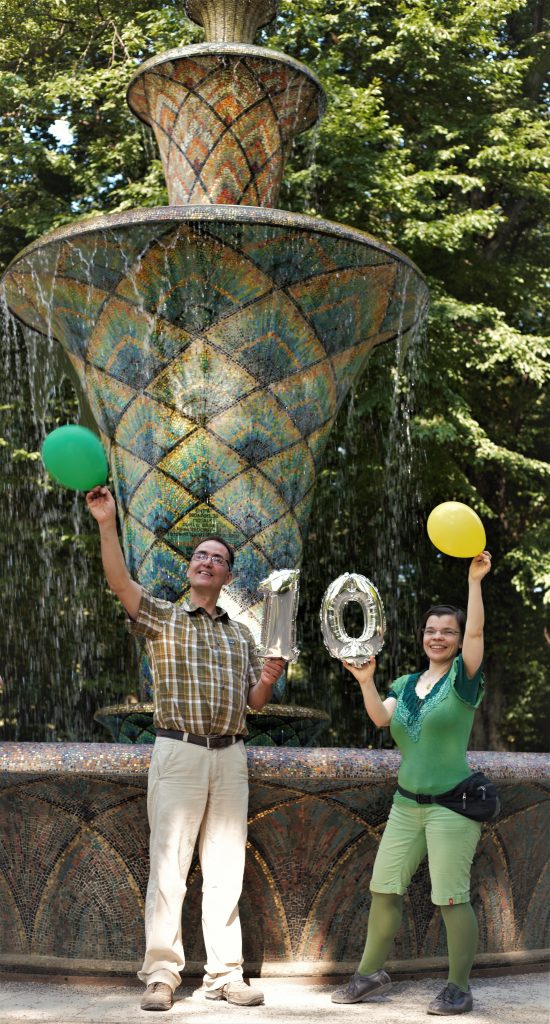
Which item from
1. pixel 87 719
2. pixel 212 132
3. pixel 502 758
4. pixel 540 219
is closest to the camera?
pixel 502 758

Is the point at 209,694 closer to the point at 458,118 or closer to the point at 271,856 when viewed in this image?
the point at 271,856

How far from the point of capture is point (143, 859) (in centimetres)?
418

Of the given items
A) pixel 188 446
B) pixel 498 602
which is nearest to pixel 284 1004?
pixel 188 446

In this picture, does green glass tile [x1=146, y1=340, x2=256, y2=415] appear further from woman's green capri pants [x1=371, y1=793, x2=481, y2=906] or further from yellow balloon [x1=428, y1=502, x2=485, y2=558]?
woman's green capri pants [x1=371, y1=793, x2=481, y2=906]

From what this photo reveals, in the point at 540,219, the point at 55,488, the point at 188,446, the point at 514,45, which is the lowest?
the point at 188,446

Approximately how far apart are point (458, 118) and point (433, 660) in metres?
12.0

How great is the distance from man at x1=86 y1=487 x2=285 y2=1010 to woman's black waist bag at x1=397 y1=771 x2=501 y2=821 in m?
0.64

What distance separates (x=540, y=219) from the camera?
1588 centimetres

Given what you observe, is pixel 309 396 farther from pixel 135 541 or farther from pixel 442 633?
pixel 442 633

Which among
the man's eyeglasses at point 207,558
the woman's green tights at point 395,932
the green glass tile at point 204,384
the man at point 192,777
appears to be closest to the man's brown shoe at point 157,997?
the man at point 192,777

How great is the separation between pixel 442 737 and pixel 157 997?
121cm

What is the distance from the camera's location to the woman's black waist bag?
396 cm

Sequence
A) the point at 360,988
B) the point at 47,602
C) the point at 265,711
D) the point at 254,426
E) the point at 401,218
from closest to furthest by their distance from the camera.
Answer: the point at 360,988 < the point at 265,711 < the point at 254,426 < the point at 401,218 < the point at 47,602

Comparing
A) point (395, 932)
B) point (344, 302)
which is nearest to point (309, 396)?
point (344, 302)
